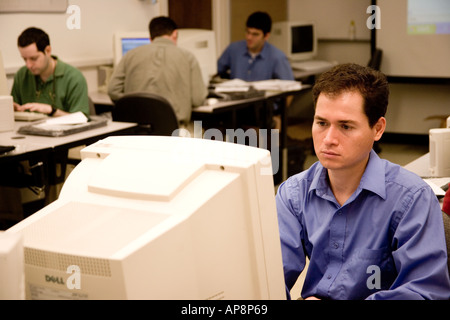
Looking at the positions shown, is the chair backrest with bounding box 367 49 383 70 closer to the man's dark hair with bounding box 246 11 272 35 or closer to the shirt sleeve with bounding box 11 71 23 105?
the man's dark hair with bounding box 246 11 272 35

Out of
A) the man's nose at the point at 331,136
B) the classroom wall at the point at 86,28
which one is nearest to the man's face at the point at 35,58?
the classroom wall at the point at 86,28

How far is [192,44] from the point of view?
479 cm

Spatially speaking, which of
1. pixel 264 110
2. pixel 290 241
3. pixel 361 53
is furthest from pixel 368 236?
pixel 361 53

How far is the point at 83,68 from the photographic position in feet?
15.8

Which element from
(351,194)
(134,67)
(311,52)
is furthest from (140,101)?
(311,52)

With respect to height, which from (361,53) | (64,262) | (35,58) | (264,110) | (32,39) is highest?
(32,39)

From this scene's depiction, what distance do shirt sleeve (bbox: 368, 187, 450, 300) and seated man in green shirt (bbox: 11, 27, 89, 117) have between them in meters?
2.72

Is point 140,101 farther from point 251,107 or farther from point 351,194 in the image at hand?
point 351,194

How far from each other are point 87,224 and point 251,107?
12.4 feet

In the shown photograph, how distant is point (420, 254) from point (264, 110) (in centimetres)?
330

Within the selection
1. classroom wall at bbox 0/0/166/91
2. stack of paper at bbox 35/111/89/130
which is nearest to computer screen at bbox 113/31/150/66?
classroom wall at bbox 0/0/166/91

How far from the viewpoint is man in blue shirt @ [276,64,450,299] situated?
1352mm

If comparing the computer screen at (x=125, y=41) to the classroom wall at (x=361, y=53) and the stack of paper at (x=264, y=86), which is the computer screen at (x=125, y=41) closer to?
the stack of paper at (x=264, y=86)

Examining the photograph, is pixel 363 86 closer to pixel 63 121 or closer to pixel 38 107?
pixel 63 121
